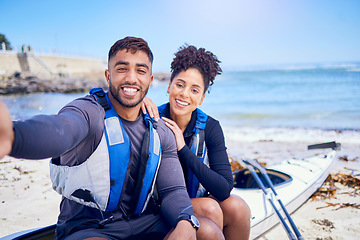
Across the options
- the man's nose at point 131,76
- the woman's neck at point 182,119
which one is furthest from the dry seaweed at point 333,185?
the man's nose at point 131,76

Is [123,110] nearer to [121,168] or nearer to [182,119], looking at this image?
[121,168]

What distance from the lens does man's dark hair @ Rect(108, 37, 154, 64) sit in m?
1.79

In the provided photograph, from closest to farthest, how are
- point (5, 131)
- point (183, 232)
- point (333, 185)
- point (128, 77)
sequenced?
point (5, 131) < point (183, 232) < point (128, 77) < point (333, 185)

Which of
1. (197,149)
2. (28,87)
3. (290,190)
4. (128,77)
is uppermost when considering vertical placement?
(128,77)

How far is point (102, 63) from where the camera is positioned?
61.5 m

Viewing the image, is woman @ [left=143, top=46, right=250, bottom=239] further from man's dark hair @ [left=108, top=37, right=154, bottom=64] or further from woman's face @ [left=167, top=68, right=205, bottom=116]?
man's dark hair @ [left=108, top=37, right=154, bottom=64]

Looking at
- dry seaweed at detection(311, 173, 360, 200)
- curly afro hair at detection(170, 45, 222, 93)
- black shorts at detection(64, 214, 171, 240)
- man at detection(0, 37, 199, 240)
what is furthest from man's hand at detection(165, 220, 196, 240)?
dry seaweed at detection(311, 173, 360, 200)

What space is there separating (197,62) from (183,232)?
143 cm

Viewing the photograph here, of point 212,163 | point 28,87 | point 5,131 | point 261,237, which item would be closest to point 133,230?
point 212,163

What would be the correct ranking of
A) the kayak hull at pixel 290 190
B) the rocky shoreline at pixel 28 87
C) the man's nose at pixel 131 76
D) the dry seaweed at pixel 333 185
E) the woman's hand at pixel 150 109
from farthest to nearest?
the rocky shoreline at pixel 28 87
the dry seaweed at pixel 333 185
the kayak hull at pixel 290 190
the woman's hand at pixel 150 109
the man's nose at pixel 131 76

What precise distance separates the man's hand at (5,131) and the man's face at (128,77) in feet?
3.03

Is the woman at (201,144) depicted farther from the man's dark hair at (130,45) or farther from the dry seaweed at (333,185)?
the dry seaweed at (333,185)

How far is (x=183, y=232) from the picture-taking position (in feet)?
5.05

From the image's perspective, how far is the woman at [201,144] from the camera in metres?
2.06
